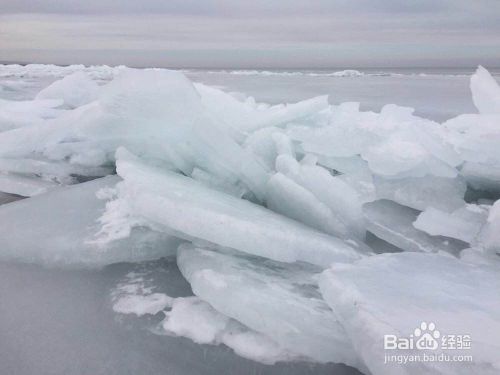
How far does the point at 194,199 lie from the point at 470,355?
49.9 inches

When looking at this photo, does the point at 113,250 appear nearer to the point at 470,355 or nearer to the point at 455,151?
the point at 470,355

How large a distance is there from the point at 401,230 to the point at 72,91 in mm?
4846

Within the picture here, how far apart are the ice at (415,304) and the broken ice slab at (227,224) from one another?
24cm

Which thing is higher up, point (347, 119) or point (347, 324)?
point (347, 119)

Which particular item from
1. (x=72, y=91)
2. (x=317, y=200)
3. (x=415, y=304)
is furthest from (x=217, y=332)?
(x=72, y=91)

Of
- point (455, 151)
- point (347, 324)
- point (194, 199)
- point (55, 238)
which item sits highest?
point (455, 151)

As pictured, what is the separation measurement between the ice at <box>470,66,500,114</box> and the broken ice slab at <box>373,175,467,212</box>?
0.79m

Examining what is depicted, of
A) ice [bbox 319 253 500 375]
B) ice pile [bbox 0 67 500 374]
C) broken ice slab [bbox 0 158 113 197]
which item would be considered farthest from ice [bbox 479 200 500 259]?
broken ice slab [bbox 0 158 113 197]

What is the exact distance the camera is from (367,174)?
2939 mm

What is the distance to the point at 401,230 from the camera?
242cm

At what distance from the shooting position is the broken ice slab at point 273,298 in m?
1.49

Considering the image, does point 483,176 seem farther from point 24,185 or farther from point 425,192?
point 24,185

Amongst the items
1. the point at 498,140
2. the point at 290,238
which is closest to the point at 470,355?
the point at 290,238

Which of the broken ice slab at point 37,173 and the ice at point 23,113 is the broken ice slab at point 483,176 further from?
the ice at point 23,113
